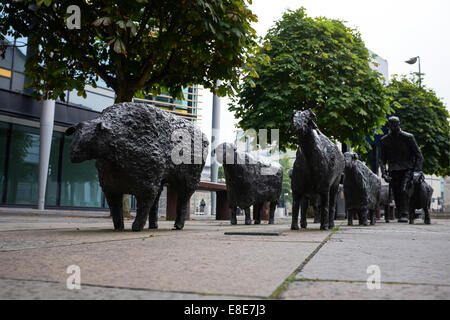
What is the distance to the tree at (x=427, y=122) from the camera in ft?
75.7

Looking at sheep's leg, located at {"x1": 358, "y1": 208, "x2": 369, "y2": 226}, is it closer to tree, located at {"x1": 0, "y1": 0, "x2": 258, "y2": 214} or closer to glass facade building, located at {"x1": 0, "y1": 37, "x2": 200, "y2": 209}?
tree, located at {"x1": 0, "y1": 0, "x2": 258, "y2": 214}

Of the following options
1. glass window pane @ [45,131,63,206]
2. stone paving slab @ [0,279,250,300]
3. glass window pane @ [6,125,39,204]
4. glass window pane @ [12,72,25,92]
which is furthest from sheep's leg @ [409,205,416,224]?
glass window pane @ [12,72,25,92]

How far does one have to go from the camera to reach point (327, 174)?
6.28m

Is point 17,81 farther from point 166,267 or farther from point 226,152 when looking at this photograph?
point 166,267

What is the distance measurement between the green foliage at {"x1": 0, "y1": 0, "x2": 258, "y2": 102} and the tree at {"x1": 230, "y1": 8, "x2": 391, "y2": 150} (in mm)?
5367

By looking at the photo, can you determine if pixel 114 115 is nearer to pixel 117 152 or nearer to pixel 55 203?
pixel 117 152

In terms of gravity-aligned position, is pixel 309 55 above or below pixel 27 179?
above

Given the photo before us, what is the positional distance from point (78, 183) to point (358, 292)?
2106 centimetres

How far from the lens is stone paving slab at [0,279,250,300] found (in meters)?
1.36

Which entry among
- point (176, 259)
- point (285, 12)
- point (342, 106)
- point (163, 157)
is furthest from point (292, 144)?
point (176, 259)

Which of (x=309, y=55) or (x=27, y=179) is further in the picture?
(x=27, y=179)

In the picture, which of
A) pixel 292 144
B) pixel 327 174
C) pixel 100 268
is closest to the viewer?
pixel 100 268

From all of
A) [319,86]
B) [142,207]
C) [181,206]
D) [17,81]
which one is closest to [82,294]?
[142,207]

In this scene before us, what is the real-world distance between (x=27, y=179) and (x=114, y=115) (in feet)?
52.4
